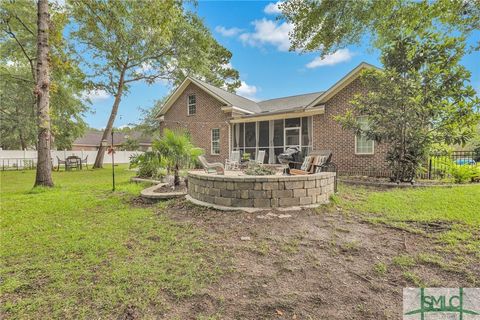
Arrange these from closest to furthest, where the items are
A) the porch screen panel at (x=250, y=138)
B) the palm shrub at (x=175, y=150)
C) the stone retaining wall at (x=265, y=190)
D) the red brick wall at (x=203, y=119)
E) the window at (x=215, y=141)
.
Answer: the stone retaining wall at (x=265, y=190) < the palm shrub at (x=175, y=150) < the porch screen panel at (x=250, y=138) < the red brick wall at (x=203, y=119) < the window at (x=215, y=141)

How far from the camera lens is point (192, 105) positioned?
15.6 metres

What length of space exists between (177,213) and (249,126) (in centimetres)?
951

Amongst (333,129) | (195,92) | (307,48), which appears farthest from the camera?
(195,92)

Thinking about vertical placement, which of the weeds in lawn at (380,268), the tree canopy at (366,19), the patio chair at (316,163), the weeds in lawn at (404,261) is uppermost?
the tree canopy at (366,19)

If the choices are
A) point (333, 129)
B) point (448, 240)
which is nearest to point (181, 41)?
point (333, 129)

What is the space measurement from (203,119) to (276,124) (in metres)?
4.79

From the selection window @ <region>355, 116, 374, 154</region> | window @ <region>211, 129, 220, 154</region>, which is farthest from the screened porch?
window @ <region>355, 116, 374, 154</region>

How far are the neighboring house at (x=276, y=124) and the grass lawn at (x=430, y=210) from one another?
3224mm

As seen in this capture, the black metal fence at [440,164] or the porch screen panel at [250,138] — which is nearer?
the black metal fence at [440,164]

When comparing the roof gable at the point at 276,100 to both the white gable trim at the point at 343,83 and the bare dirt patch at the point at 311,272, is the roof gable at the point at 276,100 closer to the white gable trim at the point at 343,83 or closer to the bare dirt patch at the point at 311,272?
the white gable trim at the point at 343,83

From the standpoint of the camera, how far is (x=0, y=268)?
109 inches

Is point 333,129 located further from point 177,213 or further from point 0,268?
point 0,268

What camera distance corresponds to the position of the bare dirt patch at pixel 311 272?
2057 mm

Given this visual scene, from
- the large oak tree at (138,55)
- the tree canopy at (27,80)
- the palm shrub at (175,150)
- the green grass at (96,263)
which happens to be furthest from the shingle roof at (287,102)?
the green grass at (96,263)
